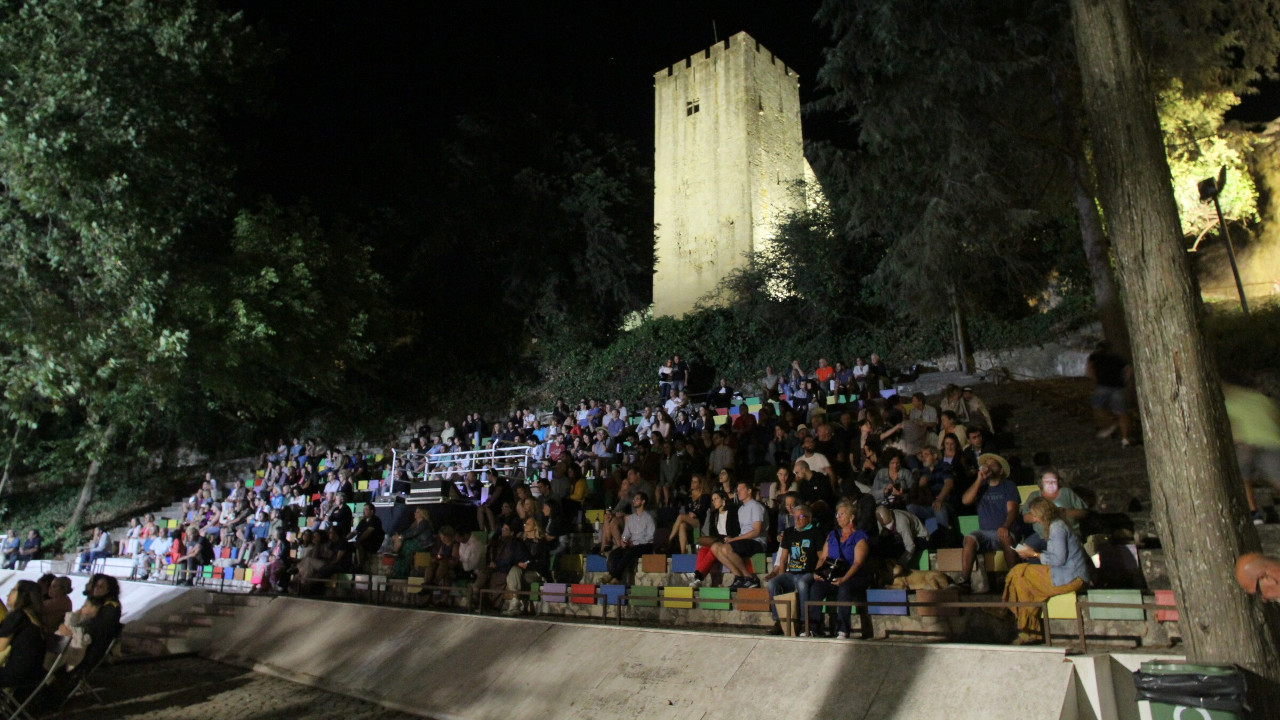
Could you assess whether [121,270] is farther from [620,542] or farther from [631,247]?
[631,247]

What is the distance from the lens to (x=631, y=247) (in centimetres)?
2667

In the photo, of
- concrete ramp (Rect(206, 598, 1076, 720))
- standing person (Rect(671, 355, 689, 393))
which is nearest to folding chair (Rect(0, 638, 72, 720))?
concrete ramp (Rect(206, 598, 1076, 720))

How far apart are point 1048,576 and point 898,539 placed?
1.30 metres

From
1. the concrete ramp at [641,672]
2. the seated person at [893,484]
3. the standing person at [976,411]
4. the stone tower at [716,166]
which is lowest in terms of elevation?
the concrete ramp at [641,672]

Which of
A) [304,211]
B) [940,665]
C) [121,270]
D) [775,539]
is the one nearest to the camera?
[940,665]

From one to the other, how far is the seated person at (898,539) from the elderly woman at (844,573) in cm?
24

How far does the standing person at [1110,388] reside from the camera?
340 inches

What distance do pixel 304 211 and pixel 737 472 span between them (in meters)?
13.8

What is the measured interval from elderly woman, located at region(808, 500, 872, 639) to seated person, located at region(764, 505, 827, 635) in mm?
65

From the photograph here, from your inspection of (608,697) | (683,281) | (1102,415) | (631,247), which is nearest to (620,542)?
(608,697)

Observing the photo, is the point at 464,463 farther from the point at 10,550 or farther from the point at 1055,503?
the point at 1055,503

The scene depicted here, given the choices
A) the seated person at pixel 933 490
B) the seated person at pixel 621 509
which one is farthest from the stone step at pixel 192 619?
the seated person at pixel 933 490

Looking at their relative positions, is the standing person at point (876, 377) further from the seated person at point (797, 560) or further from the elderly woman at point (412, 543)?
the elderly woman at point (412, 543)

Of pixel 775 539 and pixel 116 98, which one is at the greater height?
pixel 116 98
